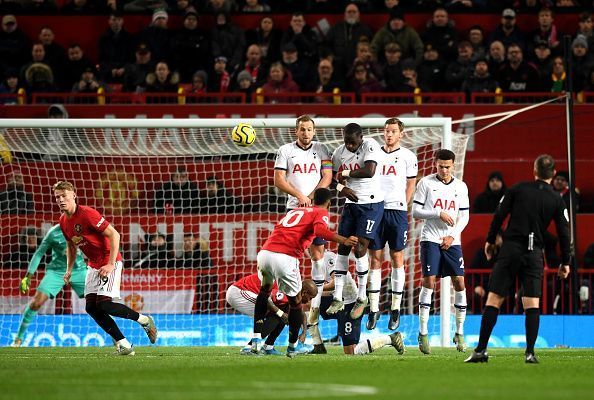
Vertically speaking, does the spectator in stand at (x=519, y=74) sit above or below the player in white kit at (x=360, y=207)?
above

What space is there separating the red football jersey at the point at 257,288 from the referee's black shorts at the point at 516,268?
308cm

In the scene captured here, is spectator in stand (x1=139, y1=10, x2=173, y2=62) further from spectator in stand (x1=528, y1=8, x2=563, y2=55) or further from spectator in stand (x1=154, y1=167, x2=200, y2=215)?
spectator in stand (x1=528, y1=8, x2=563, y2=55)

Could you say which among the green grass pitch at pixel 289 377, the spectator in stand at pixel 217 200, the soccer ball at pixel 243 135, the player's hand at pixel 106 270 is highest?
the soccer ball at pixel 243 135

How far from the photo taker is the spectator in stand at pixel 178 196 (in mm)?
18344

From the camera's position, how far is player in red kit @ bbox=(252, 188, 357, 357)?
40.0ft

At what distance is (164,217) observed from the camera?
1791 centimetres

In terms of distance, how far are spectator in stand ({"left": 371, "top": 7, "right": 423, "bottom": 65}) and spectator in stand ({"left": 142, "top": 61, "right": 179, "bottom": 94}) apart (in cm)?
360

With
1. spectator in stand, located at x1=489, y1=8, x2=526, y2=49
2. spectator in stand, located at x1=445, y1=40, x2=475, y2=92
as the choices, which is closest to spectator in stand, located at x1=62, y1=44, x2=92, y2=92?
spectator in stand, located at x1=445, y1=40, x2=475, y2=92

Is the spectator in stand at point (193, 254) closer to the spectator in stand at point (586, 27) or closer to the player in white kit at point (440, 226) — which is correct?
the player in white kit at point (440, 226)

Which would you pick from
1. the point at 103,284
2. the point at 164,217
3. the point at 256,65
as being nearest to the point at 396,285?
the point at 103,284

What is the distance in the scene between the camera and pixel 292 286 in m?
12.2

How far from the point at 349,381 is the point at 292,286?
9.47 feet

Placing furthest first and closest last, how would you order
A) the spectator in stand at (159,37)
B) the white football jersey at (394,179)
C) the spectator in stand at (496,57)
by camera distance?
the spectator in stand at (159,37), the spectator in stand at (496,57), the white football jersey at (394,179)

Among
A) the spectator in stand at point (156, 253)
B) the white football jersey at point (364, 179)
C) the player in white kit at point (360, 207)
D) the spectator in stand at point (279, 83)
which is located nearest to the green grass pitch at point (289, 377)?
the player in white kit at point (360, 207)
